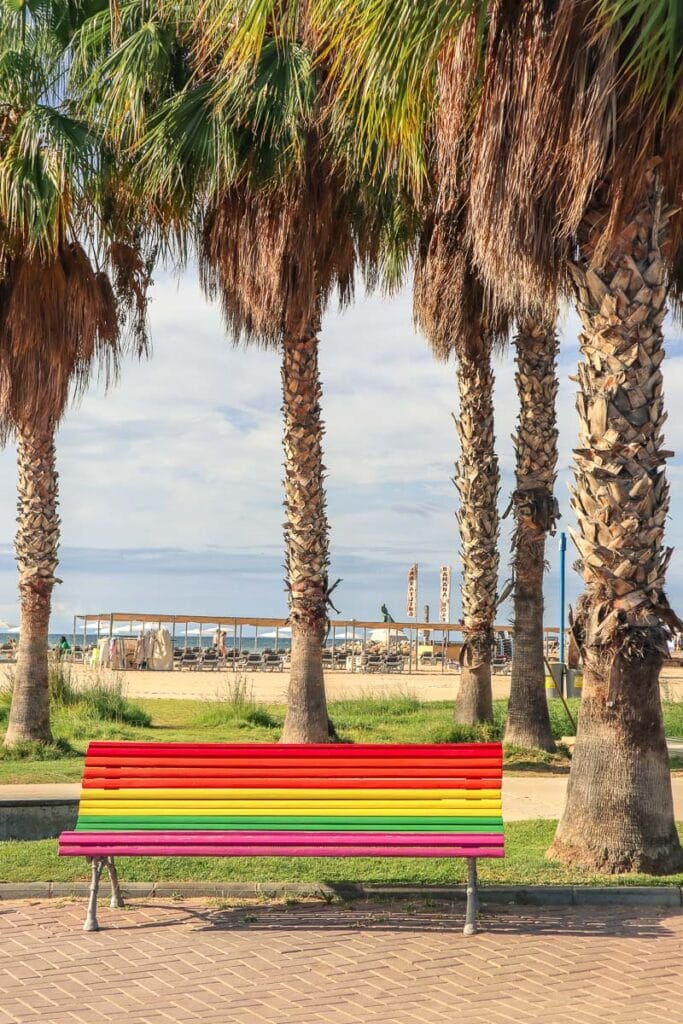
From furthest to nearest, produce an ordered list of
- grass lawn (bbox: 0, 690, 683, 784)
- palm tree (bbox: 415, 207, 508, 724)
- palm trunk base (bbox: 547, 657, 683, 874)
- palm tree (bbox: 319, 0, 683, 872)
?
palm tree (bbox: 415, 207, 508, 724) → grass lawn (bbox: 0, 690, 683, 784) → palm trunk base (bbox: 547, 657, 683, 874) → palm tree (bbox: 319, 0, 683, 872)

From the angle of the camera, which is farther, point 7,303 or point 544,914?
point 7,303

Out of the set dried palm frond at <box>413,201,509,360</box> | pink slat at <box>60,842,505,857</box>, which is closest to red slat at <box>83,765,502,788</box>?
pink slat at <box>60,842,505,857</box>

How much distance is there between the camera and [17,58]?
12945 millimetres

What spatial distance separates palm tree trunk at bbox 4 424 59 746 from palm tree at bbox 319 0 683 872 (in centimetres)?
869

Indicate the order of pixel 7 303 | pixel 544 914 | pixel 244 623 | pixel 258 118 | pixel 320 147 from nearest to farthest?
pixel 544 914
pixel 258 118
pixel 320 147
pixel 7 303
pixel 244 623

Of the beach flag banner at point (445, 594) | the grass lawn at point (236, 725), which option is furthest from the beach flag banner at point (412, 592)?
the grass lawn at point (236, 725)

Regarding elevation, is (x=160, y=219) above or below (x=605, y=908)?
above

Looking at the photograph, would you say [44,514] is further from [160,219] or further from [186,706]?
[186,706]

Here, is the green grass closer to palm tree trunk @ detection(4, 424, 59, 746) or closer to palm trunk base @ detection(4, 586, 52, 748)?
palm trunk base @ detection(4, 586, 52, 748)

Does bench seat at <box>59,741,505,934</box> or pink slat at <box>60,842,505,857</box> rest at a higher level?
bench seat at <box>59,741,505,934</box>

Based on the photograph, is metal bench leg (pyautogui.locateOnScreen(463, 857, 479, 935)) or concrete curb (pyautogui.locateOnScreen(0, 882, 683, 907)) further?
concrete curb (pyautogui.locateOnScreen(0, 882, 683, 907))

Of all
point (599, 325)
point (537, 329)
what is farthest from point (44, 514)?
point (599, 325)

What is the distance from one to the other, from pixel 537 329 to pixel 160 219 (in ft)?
15.6

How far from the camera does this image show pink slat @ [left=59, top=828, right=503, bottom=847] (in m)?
5.99
